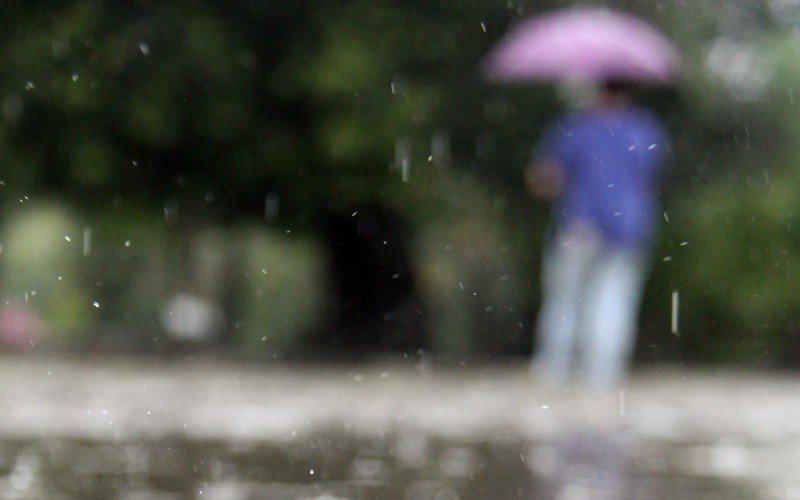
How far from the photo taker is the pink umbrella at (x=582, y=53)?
9.57m

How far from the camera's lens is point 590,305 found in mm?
8648

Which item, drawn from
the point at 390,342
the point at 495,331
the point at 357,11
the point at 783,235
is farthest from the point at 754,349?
the point at 357,11

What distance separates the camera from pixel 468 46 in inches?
417

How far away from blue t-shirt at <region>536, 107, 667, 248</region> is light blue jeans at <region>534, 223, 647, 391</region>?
103 mm

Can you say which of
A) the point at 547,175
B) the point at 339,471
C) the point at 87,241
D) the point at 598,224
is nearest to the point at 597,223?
the point at 598,224

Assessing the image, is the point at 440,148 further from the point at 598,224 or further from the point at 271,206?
the point at 598,224

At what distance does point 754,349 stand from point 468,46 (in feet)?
8.74

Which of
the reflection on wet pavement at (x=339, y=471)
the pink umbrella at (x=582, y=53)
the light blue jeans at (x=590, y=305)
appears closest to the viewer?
the reflection on wet pavement at (x=339, y=471)

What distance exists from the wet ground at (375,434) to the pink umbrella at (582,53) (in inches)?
70.0

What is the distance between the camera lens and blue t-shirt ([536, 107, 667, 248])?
8641 millimetres

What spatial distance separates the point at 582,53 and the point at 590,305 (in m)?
1.68

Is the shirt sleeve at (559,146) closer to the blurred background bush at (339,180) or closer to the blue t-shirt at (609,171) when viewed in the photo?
the blue t-shirt at (609,171)

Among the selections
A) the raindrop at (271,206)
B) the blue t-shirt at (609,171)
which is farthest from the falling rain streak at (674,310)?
the raindrop at (271,206)

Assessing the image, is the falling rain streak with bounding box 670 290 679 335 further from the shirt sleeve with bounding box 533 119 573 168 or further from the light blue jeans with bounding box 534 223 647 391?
the light blue jeans with bounding box 534 223 647 391
